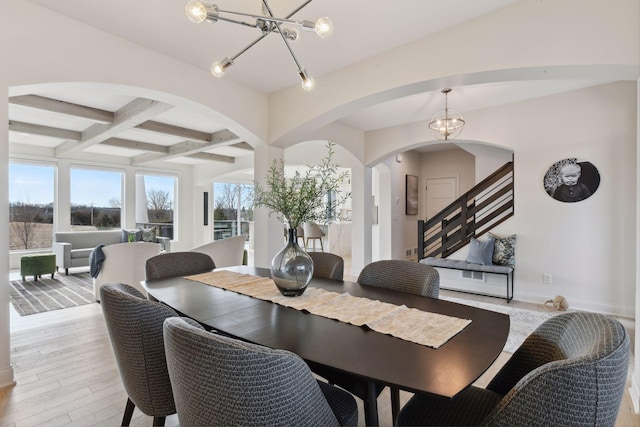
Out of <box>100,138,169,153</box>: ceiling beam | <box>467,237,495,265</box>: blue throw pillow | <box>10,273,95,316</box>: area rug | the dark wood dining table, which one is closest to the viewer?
the dark wood dining table

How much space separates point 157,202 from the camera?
8695 millimetres

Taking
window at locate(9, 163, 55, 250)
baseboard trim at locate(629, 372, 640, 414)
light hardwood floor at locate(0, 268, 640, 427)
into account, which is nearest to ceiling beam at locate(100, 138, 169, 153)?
window at locate(9, 163, 55, 250)

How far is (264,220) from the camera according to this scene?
4172mm

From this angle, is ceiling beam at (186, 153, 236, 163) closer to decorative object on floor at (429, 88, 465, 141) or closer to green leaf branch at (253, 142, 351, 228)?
decorative object on floor at (429, 88, 465, 141)

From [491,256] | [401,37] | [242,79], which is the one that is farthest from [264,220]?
[491,256]

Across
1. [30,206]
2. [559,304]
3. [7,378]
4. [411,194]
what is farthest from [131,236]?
[559,304]

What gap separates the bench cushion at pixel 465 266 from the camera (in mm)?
4270

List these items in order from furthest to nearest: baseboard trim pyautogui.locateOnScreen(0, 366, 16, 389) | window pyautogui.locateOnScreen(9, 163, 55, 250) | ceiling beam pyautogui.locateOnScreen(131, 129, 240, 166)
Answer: window pyautogui.locateOnScreen(9, 163, 55, 250) → ceiling beam pyautogui.locateOnScreen(131, 129, 240, 166) → baseboard trim pyautogui.locateOnScreen(0, 366, 16, 389)

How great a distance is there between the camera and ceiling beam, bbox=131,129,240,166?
551 centimetres

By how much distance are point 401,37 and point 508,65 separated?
905mm

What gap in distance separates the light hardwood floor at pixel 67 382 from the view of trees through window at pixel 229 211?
21.2ft

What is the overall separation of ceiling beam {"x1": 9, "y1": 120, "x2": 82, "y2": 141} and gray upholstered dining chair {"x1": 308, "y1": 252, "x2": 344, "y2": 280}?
17.6 feet

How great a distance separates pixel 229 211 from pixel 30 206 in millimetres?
4678

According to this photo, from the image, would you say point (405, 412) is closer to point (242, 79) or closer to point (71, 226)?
point (242, 79)
